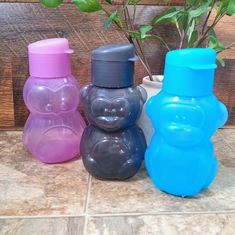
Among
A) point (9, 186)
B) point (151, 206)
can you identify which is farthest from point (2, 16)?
point (151, 206)

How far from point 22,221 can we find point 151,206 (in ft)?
0.51

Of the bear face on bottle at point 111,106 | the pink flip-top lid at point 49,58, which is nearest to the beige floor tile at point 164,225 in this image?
the bear face on bottle at point 111,106

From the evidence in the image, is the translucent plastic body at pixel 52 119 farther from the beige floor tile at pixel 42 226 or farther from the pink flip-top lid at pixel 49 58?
the beige floor tile at pixel 42 226

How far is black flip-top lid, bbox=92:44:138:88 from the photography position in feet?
1.32

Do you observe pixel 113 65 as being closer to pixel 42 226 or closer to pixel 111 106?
pixel 111 106

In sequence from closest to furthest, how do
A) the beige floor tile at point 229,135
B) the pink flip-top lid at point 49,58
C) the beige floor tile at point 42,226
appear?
the beige floor tile at point 42,226 < the pink flip-top lid at point 49,58 < the beige floor tile at point 229,135

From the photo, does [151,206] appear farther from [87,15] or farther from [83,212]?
A: [87,15]

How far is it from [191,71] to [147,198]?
6.8 inches

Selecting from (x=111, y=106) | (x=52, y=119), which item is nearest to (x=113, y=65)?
(x=111, y=106)

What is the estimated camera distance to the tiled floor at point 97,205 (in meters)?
0.36

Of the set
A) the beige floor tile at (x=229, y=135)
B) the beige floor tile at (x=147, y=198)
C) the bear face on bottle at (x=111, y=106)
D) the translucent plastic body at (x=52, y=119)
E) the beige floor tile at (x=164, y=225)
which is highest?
the bear face on bottle at (x=111, y=106)

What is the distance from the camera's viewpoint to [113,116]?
0.42 m

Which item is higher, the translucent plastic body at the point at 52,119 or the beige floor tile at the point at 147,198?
the translucent plastic body at the point at 52,119

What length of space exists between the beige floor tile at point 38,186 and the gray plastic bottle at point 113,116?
38mm
